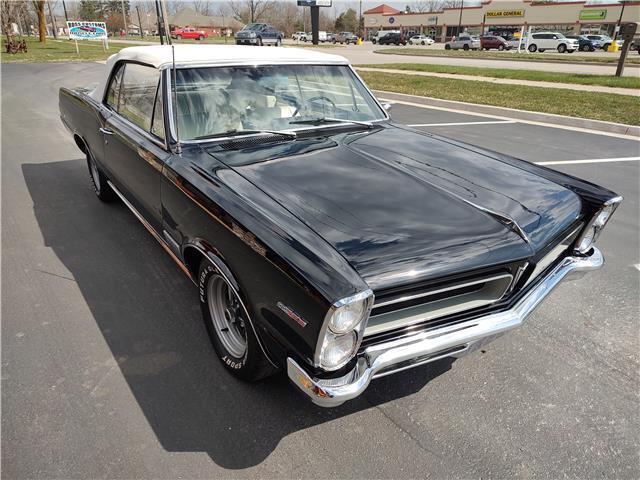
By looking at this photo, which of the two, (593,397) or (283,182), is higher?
(283,182)

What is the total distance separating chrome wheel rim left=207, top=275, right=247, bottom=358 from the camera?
98.9 inches

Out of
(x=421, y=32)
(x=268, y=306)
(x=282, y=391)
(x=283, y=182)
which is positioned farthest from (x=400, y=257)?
(x=421, y=32)

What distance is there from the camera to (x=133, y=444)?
7.05ft

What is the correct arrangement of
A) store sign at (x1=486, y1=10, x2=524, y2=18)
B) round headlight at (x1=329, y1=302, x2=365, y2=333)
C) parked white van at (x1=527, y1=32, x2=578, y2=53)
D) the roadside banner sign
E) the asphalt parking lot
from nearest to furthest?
round headlight at (x1=329, y1=302, x2=365, y2=333)
the asphalt parking lot
the roadside banner sign
parked white van at (x1=527, y1=32, x2=578, y2=53)
store sign at (x1=486, y1=10, x2=524, y2=18)

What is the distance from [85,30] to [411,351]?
33077 millimetres

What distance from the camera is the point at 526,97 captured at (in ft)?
39.7

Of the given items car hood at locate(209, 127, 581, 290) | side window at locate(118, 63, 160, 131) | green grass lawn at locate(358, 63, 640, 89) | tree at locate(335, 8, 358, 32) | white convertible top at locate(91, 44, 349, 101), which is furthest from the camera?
tree at locate(335, 8, 358, 32)

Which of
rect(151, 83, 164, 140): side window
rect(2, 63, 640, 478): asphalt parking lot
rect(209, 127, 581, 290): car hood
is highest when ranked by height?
rect(151, 83, 164, 140): side window

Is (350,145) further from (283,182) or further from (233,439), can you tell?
(233,439)

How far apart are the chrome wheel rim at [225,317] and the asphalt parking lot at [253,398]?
7.0 inches

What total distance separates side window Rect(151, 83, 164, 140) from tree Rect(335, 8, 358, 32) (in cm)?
9917

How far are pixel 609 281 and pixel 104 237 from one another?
4.30m

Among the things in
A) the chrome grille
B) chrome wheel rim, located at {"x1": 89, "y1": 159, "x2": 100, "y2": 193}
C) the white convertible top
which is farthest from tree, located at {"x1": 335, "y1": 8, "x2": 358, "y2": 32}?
the chrome grille

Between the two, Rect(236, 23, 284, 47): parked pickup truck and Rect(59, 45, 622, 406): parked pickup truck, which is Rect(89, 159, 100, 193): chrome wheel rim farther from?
Rect(236, 23, 284, 47): parked pickup truck
